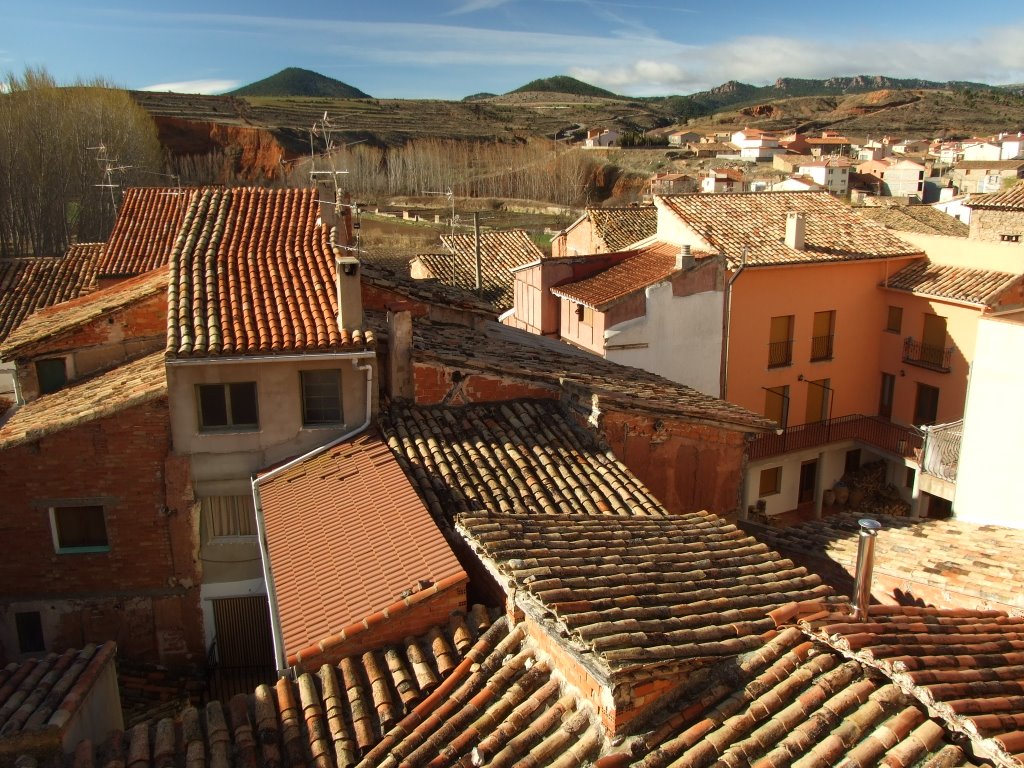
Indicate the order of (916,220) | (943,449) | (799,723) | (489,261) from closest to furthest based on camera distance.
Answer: (799,723) < (943,449) < (489,261) < (916,220)

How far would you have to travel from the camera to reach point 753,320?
21141 millimetres

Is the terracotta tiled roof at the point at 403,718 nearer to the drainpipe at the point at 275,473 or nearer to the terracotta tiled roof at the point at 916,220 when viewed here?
the drainpipe at the point at 275,473

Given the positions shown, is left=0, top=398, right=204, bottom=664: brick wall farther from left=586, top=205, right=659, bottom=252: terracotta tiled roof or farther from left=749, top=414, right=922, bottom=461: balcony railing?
left=586, top=205, right=659, bottom=252: terracotta tiled roof

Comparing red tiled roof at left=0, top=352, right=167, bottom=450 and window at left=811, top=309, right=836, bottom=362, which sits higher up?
red tiled roof at left=0, top=352, right=167, bottom=450

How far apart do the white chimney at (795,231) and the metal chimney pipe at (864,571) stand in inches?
637

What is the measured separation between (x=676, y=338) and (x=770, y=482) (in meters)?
5.33

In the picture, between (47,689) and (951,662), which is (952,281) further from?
(47,689)

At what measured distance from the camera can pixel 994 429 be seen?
1502 cm

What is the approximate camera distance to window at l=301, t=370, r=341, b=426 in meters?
11.0

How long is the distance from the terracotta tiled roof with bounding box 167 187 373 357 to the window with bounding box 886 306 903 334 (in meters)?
16.3

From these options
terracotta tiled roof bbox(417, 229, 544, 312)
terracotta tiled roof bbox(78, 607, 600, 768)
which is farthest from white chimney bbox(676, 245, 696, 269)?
terracotta tiled roof bbox(78, 607, 600, 768)

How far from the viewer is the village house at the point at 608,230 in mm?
27969

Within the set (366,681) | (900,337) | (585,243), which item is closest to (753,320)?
(900,337)

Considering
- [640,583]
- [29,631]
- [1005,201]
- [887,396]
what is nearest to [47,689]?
[29,631]
